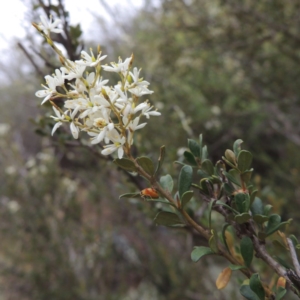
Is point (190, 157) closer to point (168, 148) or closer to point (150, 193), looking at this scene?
point (150, 193)

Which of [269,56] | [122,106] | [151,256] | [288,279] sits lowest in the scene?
[151,256]

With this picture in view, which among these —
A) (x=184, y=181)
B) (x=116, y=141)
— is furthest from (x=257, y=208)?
(x=116, y=141)

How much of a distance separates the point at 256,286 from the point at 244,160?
6.4 inches

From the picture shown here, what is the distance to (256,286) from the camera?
0.46 meters

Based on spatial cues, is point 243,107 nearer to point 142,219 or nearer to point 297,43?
point 297,43

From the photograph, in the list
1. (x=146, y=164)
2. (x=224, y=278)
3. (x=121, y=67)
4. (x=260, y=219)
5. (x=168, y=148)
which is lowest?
(x=168, y=148)

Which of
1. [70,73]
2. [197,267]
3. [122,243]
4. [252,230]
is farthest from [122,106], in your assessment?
[122,243]

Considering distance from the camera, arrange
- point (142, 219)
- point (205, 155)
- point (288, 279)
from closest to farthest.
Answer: point (288, 279)
point (205, 155)
point (142, 219)

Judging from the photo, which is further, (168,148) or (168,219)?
(168,148)

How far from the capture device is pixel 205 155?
0.55 metres

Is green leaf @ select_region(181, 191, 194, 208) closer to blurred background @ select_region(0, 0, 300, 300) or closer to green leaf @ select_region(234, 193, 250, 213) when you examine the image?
green leaf @ select_region(234, 193, 250, 213)

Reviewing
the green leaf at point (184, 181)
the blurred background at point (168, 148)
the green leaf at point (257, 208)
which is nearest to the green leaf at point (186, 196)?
the green leaf at point (184, 181)

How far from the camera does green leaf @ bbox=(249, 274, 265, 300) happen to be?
18.0 inches

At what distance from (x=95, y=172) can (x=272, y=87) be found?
1310 millimetres
